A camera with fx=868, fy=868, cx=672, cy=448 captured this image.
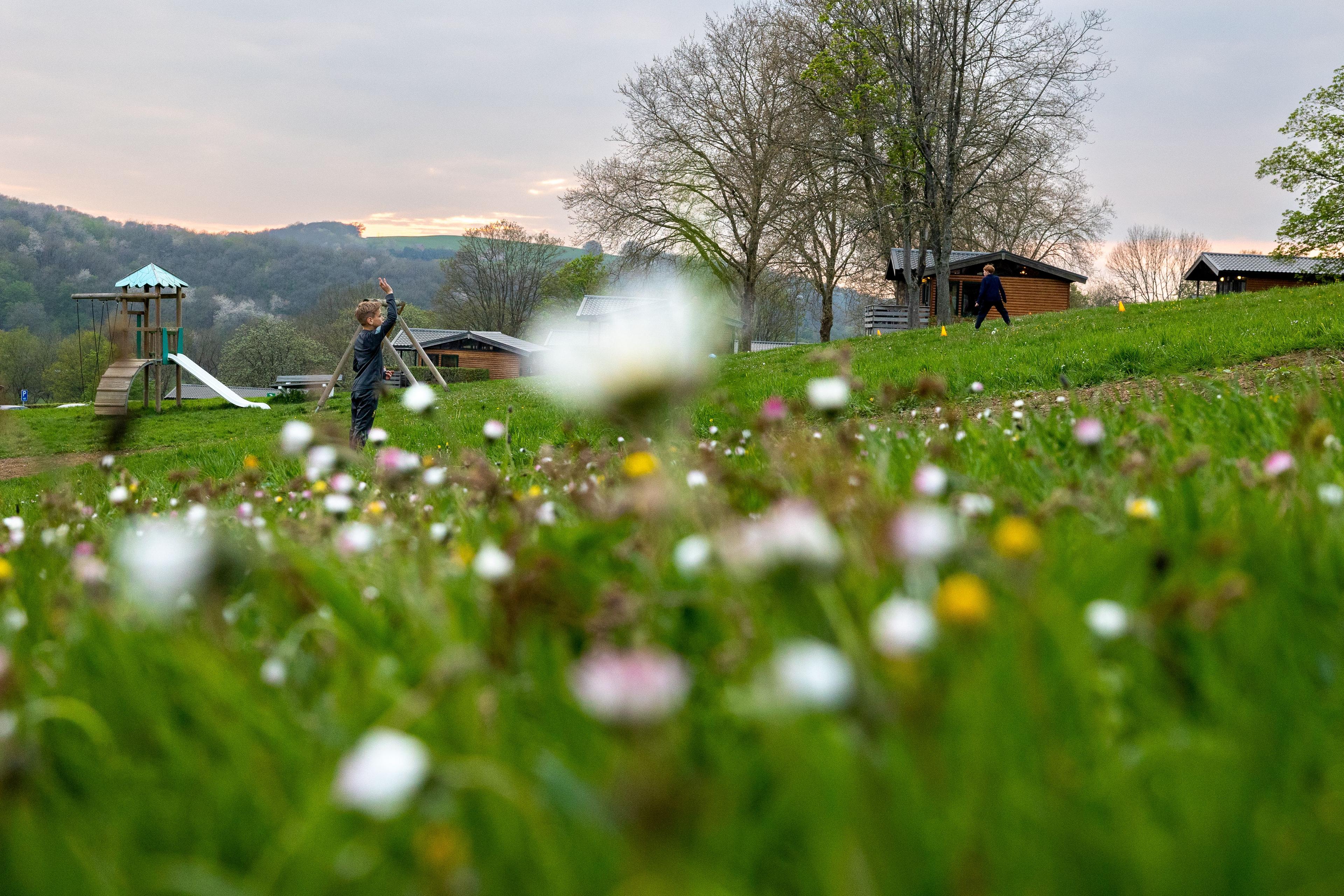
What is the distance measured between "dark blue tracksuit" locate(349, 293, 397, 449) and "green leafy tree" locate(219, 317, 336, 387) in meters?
90.9

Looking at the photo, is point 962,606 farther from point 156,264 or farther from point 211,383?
point 156,264

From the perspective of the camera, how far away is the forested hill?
117m

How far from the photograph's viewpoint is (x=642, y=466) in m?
1.51

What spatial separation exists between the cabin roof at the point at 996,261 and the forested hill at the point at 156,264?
3380 inches

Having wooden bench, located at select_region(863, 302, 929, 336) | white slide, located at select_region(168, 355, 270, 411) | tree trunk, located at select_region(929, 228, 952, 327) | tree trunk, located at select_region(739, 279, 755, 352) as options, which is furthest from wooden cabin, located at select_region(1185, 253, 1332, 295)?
white slide, located at select_region(168, 355, 270, 411)

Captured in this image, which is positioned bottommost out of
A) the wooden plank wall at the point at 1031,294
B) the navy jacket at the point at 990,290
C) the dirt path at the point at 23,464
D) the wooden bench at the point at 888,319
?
the dirt path at the point at 23,464

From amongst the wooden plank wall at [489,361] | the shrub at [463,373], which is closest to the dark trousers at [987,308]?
the shrub at [463,373]

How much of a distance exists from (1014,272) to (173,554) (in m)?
50.0

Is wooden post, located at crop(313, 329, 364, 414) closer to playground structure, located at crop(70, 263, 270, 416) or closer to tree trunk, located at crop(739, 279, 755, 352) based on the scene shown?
playground structure, located at crop(70, 263, 270, 416)

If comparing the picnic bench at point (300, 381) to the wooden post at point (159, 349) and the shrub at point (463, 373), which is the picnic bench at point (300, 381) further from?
the shrub at point (463, 373)

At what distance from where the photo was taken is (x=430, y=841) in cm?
59

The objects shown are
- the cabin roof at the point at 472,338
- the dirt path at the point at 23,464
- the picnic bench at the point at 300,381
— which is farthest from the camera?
the cabin roof at the point at 472,338

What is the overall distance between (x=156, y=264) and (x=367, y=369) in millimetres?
123104

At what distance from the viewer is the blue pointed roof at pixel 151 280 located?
3081 centimetres
